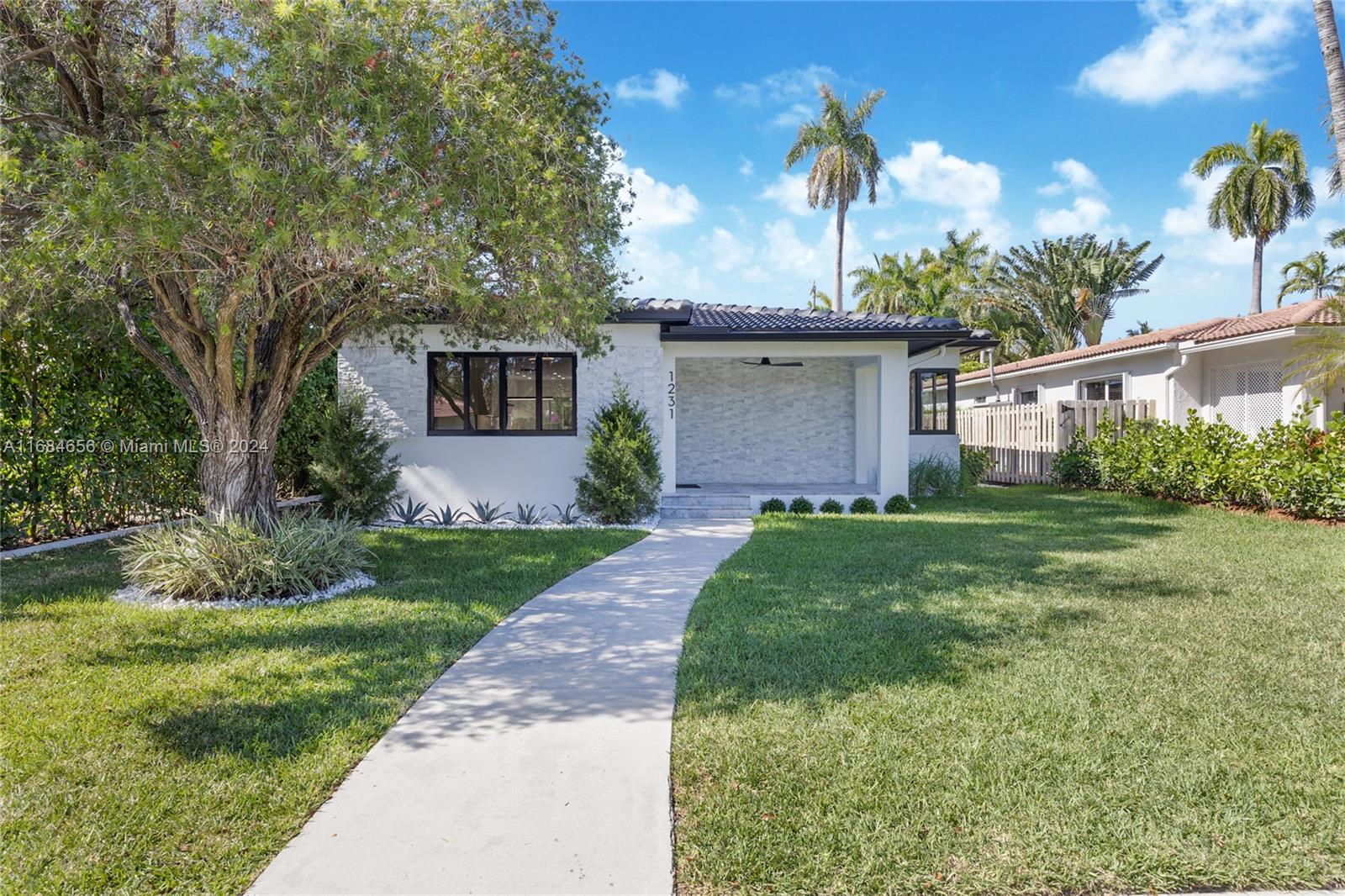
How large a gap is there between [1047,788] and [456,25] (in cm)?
700

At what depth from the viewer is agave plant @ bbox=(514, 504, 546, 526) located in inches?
482

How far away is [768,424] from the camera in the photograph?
633 inches

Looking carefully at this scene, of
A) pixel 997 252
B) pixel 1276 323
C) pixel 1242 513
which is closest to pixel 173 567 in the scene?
pixel 1242 513

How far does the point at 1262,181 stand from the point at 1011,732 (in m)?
35.5

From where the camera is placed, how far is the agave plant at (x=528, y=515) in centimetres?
1223

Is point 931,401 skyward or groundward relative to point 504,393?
skyward

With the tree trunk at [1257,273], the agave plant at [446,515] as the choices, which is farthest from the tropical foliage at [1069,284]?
the agave plant at [446,515]

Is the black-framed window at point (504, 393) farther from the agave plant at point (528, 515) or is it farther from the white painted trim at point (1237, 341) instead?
the white painted trim at point (1237, 341)

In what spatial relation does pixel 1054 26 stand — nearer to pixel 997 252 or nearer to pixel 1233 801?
pixel 1233 801

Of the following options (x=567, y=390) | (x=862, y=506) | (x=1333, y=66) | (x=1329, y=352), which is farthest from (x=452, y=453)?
(x=1329, y=352)

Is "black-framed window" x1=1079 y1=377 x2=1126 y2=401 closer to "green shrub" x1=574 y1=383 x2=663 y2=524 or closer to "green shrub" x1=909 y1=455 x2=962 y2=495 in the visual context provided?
"green shrub" x1=909 y1=455 x2=962 y2=495

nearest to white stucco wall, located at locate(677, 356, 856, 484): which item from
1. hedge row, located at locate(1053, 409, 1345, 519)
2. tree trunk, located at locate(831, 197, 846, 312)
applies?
hedge row, located at locate(1053, 409, 1345, 519)

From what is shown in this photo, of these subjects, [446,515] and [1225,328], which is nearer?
[446,515]

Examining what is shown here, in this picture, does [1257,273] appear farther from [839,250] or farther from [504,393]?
[504,393]
